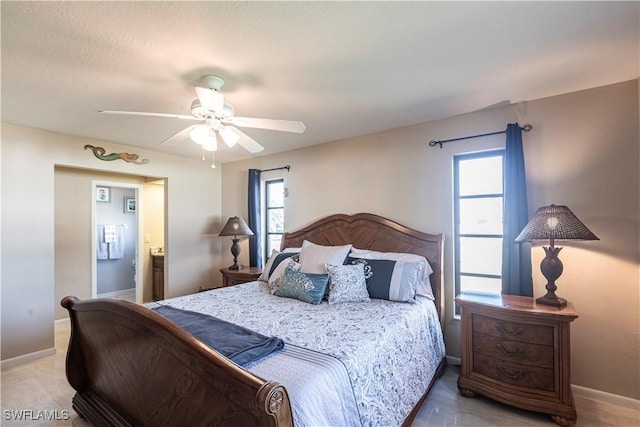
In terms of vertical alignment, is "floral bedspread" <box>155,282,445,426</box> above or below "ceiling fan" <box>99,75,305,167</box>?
below

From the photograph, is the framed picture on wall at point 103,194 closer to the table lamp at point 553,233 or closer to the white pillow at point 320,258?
the white pillow at point 320,258

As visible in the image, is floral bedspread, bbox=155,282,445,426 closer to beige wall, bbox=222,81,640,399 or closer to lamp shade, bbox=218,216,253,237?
beige wall, bbox=222,81,640,399

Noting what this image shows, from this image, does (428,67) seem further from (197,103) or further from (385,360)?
(385,360)

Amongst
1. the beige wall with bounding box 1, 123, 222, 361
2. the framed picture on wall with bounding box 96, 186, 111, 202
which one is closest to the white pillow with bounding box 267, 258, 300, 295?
the beige wall with bounding box 1, 123, 222, 361

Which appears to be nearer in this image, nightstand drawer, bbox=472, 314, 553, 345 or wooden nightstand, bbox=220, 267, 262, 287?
→ nightstand drawer, bbox=472, 314, 553, 345

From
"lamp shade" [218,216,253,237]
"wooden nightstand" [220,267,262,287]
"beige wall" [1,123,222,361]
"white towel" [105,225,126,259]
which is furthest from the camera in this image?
"white towel" [105,225,126,259]

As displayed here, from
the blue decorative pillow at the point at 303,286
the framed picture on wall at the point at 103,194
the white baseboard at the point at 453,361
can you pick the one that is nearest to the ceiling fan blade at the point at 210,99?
the blue decorative pillow at the point at 303,286

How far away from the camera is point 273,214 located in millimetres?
4574

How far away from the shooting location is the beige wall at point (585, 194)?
89.3 inches

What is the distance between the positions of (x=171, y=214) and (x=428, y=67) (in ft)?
12.9

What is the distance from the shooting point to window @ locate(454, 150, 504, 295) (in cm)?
287

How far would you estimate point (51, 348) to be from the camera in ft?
10.9

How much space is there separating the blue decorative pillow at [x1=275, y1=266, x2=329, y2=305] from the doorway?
3.63 metres

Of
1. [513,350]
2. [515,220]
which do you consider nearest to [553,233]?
[515,220]
